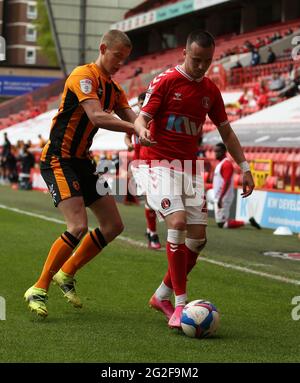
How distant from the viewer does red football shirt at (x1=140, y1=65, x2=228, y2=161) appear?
6867mm

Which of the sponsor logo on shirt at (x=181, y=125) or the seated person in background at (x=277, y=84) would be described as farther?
the seated person in background at (x=277, y=84)

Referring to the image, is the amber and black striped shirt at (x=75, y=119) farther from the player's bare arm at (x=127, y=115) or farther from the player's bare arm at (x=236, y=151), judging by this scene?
the player's bare arm at (x=236, y=151)

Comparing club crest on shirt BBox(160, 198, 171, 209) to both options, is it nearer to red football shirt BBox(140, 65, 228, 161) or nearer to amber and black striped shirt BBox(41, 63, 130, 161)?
red football shirt BBox(140, 65, 228, 161)

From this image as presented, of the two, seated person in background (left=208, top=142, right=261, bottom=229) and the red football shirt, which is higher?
the red football shirt

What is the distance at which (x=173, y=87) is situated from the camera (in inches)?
270

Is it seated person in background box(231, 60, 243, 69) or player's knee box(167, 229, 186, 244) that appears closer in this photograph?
player's knee box(167, 229, 186, 244)

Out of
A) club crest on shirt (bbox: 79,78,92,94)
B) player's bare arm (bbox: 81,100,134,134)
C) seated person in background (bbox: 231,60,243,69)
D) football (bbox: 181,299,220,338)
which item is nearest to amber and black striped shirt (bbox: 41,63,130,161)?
club crest on shirt (bbox: 79,78,92,94)

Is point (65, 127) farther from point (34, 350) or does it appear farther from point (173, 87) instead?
point (34, 350)

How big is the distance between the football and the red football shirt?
1.23 metres

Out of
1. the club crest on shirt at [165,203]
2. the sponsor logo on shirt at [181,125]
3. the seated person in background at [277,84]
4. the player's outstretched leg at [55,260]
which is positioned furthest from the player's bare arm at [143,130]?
the seated person in background at [277,84]

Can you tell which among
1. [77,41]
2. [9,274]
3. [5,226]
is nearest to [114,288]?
[9,274]

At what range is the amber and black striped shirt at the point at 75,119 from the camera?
7102 millimetres

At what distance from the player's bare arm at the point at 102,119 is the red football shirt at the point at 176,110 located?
175 mm

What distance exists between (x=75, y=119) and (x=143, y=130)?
2.96 feet
